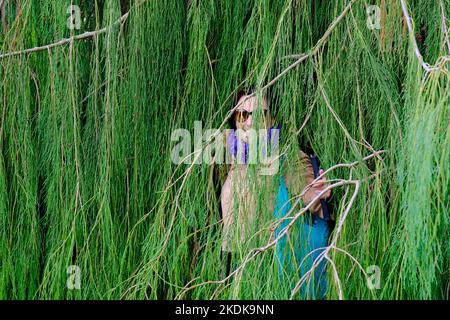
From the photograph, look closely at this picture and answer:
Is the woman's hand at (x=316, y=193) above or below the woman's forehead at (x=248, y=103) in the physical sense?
below

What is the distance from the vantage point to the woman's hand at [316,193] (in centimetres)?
162

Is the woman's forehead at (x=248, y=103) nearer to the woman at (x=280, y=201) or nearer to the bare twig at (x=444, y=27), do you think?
the woman at (x=280, y=201)

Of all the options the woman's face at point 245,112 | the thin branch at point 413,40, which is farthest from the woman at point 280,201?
the thin branch at point 413,40

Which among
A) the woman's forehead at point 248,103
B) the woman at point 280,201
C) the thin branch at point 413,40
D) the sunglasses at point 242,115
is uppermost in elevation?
the thin branch at point 413,40

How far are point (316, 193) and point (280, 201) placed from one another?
7 centimetres

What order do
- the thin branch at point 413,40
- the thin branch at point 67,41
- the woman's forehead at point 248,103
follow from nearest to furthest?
the thin branch at point 413,40 < the woman's forehead at point 248,103 < the thin branch at point 67,41

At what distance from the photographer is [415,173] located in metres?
1.35

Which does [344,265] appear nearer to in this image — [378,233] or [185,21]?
[378,233]

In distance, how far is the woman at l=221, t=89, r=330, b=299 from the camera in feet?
5.20

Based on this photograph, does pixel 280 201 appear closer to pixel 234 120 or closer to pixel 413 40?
pixel 234 120

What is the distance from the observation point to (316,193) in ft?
5.36

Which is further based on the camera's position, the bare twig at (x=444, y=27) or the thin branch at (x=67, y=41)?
the thin branch at (x=67, y=41)

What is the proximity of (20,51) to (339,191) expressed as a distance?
75 centimetres
